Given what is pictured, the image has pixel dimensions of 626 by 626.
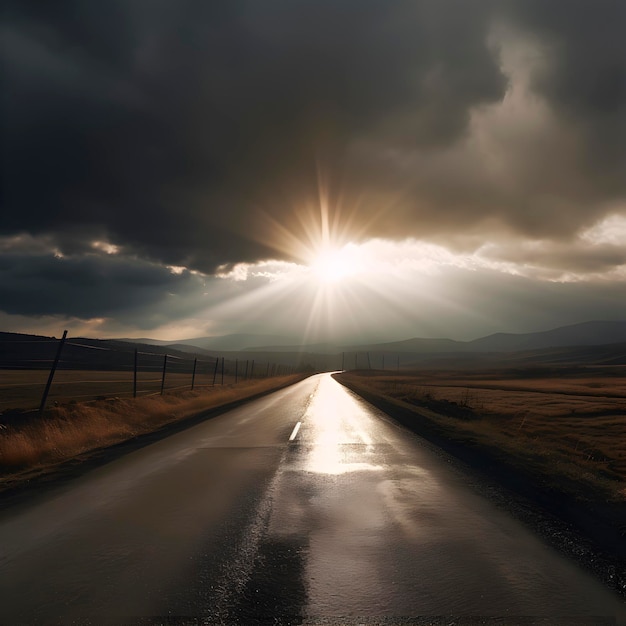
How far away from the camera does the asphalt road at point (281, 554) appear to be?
4031mm

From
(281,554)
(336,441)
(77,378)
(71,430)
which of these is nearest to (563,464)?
(336,441)

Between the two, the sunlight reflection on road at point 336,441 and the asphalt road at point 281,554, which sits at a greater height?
the asphalt road at point 281,554

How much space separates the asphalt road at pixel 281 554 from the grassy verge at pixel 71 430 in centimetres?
218

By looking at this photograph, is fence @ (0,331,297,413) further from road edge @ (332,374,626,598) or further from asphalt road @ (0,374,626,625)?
road edge @ (332,374,626,598)

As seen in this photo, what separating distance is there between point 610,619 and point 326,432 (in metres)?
11.7

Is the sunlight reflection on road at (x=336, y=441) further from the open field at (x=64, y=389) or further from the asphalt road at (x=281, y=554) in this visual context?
the open field at (x=64, y=389)

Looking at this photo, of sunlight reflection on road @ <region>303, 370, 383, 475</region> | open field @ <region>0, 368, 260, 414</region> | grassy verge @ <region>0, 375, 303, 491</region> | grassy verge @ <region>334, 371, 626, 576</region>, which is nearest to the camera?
grassy verge @ <region>334, 371, 626, 576</region>

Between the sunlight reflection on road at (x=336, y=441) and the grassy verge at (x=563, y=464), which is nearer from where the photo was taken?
the grassy verge at (x=563, y=464)

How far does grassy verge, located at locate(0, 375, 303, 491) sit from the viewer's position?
10.4 m

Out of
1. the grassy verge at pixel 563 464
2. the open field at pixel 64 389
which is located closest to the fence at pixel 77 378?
the open field at pixel 64 389

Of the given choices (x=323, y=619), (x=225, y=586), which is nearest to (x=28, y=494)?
(x=225, y=586)

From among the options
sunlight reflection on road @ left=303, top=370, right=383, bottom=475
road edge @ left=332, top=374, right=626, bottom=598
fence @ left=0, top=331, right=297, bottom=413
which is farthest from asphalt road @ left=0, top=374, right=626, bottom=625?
fence @ left=0, top=331, right=297, bottom=413

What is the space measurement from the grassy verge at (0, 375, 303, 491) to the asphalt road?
2.18m

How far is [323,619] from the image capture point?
389cm
